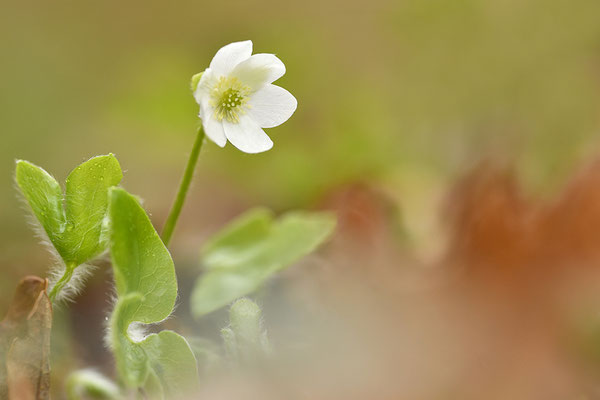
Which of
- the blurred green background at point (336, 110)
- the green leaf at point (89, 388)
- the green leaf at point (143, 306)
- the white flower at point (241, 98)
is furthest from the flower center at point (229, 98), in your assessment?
the blurred green background at point (336, 110)

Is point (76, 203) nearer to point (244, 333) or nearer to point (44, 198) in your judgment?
point (44, 198)

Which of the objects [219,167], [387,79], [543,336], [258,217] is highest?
[387,79]

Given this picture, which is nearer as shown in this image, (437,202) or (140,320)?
(140,320)

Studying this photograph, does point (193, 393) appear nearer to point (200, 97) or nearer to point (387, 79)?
point (200, 97)

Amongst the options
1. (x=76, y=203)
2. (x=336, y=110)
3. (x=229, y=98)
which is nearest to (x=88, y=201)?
(x=76, y=203)

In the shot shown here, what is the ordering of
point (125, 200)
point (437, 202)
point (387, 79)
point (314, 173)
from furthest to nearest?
point (387, 79)
point (314, 173)
point (437, 202)
point (125, 200)

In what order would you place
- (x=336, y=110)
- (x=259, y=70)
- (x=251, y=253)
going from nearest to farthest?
(x=259, y=70) < (x=251, y=253) < (x=336, y=110)

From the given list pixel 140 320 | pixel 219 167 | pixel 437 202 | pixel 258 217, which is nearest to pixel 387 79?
pixel 219 167
